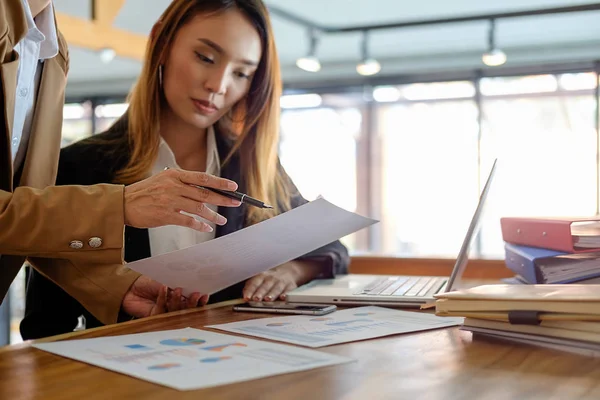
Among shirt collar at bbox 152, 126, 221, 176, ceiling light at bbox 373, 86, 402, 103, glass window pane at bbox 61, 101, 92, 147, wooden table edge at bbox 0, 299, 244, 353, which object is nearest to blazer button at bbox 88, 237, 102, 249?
wooden table edge at bbox 0, 299, 244, 353

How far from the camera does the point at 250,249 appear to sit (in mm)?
1211

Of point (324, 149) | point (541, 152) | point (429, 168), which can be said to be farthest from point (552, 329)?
point (324, 149)

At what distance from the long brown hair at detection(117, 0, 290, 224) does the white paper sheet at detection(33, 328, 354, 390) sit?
0.78 m

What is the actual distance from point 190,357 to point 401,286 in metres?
0.79

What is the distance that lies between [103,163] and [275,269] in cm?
48

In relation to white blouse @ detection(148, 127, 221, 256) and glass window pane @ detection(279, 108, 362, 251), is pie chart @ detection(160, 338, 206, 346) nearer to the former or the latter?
white blouse @ detection(148, 127, 221, 256)

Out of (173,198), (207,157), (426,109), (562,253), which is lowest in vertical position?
(562,253)

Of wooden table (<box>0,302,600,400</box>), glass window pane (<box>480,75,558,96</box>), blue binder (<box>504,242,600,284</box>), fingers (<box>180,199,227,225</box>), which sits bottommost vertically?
wooden table (<box>0,302,600,400</box>)

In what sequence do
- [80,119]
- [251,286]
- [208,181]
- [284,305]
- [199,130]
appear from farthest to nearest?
[80,119], [199,130], [251,286], [284,305], [208,181]

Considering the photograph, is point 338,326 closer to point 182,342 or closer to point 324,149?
point 182,342

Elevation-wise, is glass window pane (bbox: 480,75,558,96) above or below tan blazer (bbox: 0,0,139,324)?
above

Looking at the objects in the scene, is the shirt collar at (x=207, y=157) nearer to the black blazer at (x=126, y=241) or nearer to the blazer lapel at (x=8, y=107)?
the black blazer at (x=126, y=241)

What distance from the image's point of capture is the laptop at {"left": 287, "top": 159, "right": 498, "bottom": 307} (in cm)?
133

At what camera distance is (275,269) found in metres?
1.61
